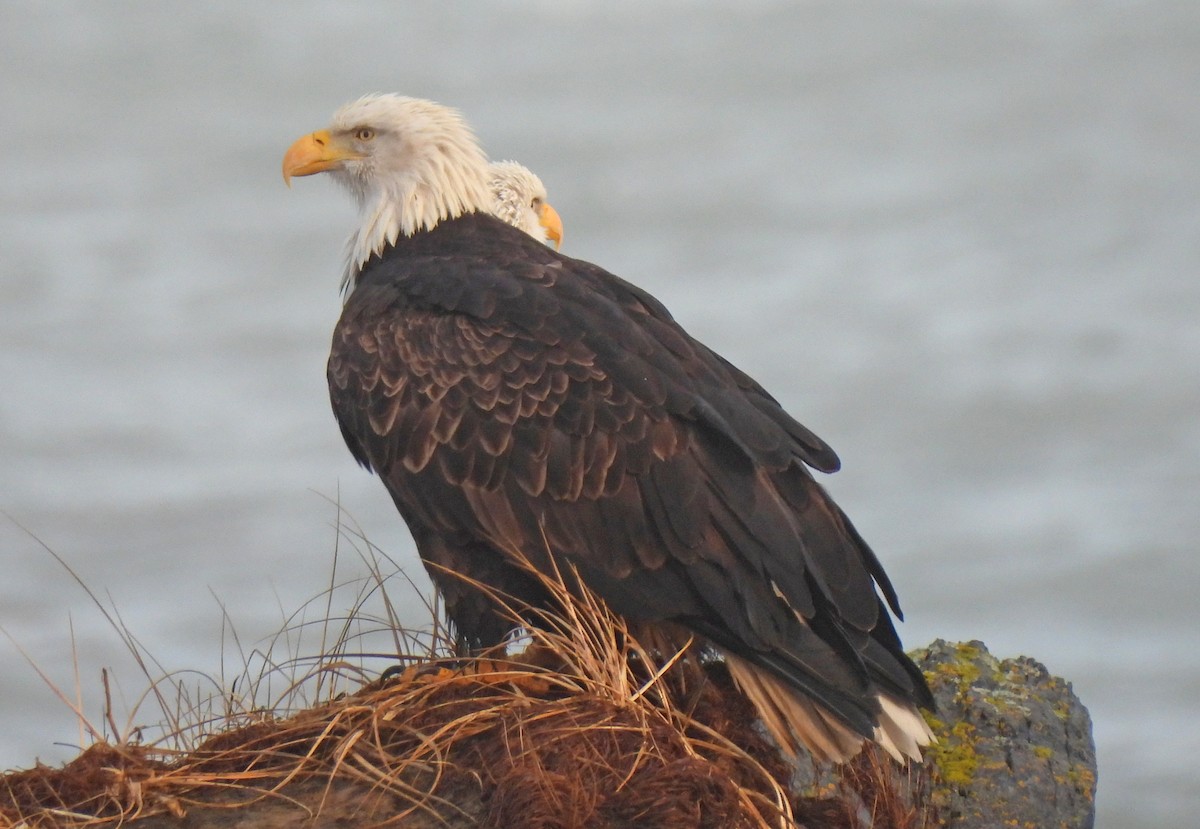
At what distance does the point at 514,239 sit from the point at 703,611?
2.05 metres

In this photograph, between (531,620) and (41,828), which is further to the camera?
(531,620)

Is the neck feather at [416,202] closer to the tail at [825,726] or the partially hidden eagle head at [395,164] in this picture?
the partially hidden eagle head at [395,164]

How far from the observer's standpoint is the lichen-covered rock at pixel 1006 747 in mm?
5844

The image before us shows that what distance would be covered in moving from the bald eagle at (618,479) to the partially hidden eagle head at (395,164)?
29.6 inches

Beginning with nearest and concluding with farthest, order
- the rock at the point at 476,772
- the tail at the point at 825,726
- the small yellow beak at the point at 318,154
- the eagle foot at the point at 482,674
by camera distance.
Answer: the rock at the point at 476,772 → the eagle foot at the point at 482,674 → the tail at the point at 825,726 → the small yellow beak at the point at 318,154

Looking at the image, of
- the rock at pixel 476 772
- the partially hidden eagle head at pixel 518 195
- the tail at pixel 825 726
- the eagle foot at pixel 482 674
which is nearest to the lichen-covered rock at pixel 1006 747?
the rock at pixel 476 772

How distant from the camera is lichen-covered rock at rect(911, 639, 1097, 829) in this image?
584cm

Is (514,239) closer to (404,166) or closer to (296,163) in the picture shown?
(404,166)

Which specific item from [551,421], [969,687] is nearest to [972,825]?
[969,687]

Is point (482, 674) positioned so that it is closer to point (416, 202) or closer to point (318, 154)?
point (416, 202)

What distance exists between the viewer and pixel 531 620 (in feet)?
18.9

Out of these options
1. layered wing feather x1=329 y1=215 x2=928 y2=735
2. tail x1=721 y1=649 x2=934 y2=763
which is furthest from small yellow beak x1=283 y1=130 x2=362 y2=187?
tail x1=721 y1=649 x2=934 y2=763

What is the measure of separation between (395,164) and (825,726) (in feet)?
11.3

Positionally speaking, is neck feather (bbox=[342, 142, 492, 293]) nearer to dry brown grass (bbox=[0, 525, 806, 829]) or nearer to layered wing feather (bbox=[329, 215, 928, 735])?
layered wing feather (bbox=[329, 215, 928, 735])
